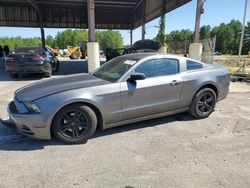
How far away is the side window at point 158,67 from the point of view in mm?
4098

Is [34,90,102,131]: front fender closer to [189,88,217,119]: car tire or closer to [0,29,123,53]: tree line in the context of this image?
[189,88,217,119]: car tire

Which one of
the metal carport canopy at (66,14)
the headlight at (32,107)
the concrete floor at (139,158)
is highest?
the metal carport canopy at (66,14)

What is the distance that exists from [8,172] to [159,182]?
1949 mm

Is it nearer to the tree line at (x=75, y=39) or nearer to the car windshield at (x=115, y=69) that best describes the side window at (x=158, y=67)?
the car windshield at (x=115, y=69)

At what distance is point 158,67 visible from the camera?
426 cm

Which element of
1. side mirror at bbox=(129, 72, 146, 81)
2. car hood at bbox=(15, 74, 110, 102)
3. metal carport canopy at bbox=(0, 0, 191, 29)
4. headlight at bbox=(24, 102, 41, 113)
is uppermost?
metal carport canopy at bbox=(0, 0, 191, 29)

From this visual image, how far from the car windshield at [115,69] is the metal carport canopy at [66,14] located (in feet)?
52.3

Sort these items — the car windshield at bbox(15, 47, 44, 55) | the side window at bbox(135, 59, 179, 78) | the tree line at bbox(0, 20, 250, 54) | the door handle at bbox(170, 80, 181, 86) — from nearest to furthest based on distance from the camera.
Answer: the side window at bbox(135, 59, 179, 78) → the door handle at bbox(170, 80, 181, 86) → the car windshield at bbox(15, 47, 44, 55) → the tree line at bbox(0, 20, 250, 54)

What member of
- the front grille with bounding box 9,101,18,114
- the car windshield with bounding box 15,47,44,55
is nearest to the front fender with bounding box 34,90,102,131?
the front grille with bounding box 9,101,18,114

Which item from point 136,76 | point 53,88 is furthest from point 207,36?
point 53,88

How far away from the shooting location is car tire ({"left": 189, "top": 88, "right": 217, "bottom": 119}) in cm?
461

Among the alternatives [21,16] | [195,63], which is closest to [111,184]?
[195,63]

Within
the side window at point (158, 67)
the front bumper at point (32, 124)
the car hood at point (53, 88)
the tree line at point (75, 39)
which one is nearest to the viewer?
the front bumper at point (32, 124)

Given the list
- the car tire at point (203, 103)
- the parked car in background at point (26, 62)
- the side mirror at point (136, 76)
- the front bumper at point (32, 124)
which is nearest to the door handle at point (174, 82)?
the car tire at point (203, 103)
